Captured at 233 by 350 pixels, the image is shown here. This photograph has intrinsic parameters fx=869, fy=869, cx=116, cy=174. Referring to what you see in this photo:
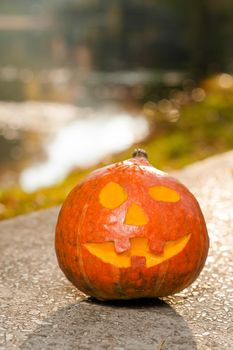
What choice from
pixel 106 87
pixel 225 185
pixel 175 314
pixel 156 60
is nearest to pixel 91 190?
Answer: pixel 175 314

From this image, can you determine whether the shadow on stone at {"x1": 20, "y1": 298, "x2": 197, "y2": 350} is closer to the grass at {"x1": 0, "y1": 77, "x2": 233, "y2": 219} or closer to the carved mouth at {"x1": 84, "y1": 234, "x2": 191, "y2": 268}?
the carved mouth at {"x1": 84, "y1": 234, "x2": 191, "y2": 268}

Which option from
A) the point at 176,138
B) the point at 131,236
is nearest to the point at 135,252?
the point at 131,236

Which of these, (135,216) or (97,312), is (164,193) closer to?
(135,216)

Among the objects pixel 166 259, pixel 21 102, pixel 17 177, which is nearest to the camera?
pixel 166 259

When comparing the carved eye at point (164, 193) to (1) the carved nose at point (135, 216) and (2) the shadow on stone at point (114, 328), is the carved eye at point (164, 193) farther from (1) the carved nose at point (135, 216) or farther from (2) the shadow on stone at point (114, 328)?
(2) the shadow on stone at point (114, 328)

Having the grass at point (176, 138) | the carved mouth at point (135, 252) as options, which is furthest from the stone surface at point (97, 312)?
the grass at point (176, 138)

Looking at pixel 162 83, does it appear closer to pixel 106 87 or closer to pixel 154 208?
pixel 106 87
